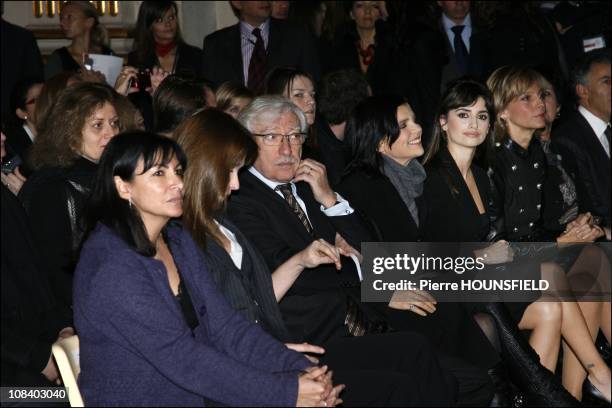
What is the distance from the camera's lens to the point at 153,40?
7.05m

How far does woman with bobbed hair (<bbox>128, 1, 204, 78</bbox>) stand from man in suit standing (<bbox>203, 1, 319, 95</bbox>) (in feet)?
0.61

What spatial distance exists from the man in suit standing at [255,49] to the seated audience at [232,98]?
133 cm

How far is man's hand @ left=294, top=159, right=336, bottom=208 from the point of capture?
4668 millimetres

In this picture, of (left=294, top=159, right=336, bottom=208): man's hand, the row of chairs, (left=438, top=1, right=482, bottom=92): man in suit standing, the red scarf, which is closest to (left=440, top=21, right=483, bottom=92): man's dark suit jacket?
(left=438, top=1, right=482, bottom=92): man in suit standing

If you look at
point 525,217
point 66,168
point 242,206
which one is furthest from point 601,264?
point 66,168

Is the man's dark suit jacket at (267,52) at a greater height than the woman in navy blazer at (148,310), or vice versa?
the man's dark suit jacket at (267,52)

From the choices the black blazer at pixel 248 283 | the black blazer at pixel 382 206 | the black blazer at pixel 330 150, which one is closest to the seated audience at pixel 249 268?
the black blazer at pixel 248 283

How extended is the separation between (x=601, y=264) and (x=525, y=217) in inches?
18.2

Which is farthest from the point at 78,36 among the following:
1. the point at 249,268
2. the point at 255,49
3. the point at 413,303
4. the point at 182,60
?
the point at 249,268

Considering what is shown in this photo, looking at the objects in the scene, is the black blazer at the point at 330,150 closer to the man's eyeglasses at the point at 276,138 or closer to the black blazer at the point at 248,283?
the man's eyeglasses at the point at 276,138

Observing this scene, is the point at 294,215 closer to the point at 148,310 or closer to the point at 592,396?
the point at 148,310

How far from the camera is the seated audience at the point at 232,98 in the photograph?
5562 mm

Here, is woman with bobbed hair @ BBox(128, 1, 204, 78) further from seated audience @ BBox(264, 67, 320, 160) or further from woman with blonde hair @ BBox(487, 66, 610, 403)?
woman with blonde hair @ BBox(487, 66, 610, 403)

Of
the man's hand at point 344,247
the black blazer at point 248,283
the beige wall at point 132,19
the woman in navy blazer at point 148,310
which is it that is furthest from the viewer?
the beige wall at point 132,19
